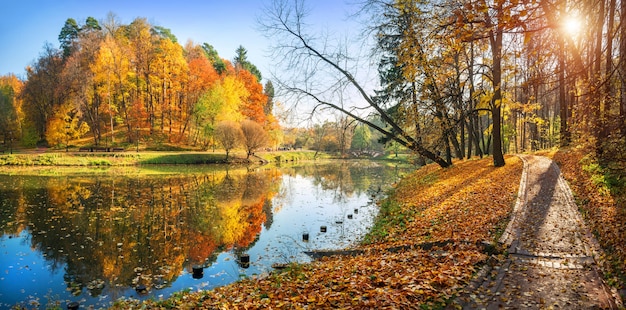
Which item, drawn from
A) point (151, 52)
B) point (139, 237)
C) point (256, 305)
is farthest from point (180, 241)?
point (151, 52)

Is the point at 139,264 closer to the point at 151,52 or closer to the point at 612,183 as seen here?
the point at 612,183

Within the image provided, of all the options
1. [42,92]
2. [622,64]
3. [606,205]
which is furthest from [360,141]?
[622,64]

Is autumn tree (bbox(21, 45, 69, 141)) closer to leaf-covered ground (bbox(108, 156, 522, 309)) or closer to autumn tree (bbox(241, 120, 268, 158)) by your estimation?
autumn tree (bbox(241, 120, 268, 158))

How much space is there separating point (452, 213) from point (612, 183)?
14.0 feet

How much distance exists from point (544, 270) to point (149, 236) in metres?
11.9

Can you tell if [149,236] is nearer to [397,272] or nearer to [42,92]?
[397,272]

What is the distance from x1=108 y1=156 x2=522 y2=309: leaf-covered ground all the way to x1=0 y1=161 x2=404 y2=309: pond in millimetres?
1628

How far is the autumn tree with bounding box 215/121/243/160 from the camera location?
45.5 m

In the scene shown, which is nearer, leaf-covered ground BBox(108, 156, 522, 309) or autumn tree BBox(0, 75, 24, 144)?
leaf-covered ground BBox(108, 156, 522, 309)

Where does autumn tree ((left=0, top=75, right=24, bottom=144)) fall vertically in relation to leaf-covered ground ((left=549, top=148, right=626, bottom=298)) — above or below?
above

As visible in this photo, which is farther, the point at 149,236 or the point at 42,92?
the point at 42,92

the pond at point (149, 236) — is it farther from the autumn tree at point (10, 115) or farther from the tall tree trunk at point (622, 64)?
the autumn tree at point (10, 115)

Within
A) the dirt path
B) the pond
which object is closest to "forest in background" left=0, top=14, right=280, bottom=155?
the pond

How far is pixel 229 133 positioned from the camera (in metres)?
45.8
